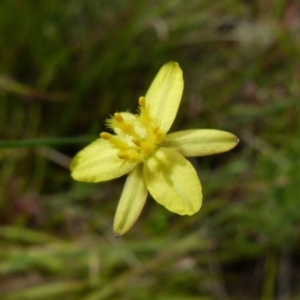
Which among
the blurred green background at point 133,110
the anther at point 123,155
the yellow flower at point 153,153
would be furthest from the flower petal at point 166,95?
the blurred green background at point 133,110

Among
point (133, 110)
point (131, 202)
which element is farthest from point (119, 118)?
point (133, 110)

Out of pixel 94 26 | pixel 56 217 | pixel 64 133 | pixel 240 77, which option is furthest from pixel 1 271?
pixel 240 77

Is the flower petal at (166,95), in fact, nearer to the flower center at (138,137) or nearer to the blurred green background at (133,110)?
the flower center at (138,137)

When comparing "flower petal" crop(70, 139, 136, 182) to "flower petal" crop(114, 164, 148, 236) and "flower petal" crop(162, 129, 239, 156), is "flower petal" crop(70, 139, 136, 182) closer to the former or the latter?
"flower petal" crop(114, 164, 148, 236)

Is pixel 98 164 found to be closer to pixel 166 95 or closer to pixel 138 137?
pixel 138 137

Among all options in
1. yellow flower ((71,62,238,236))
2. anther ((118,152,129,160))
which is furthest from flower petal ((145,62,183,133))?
anther ((118,152,129,160))

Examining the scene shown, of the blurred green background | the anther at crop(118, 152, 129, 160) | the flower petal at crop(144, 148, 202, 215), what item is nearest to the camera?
the flower petal at crop(144, 148, 202, 215)

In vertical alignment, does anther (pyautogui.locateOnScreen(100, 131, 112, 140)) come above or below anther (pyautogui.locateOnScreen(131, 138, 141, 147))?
above
